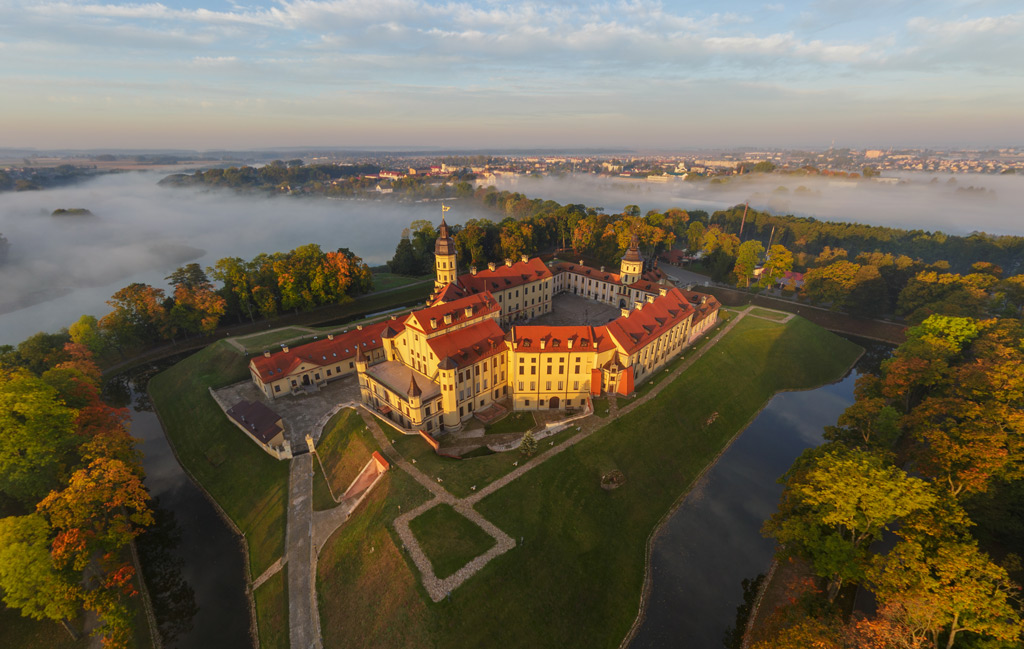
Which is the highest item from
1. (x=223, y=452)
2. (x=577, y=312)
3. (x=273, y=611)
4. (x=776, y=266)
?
(x=776, y=266)

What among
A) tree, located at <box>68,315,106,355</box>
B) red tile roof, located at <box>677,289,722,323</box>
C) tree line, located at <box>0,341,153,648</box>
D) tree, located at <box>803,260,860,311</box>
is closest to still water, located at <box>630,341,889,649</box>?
red tile roof, located at <box>677,289,722,323</box>

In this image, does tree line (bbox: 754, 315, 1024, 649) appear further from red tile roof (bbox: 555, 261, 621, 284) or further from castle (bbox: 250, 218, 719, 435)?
red tile roof (bbox: 555, 261, 621, 284)

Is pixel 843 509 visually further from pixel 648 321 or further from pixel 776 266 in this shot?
pixel 776 266

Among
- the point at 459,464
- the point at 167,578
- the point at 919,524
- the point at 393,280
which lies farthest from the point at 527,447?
the point at 393,280

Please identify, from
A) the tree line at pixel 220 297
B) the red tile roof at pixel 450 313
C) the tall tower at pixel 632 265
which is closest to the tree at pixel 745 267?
the tall tower at pixel 632 265

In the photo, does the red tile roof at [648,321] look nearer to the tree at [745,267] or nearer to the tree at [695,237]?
the tree at [745,267]
